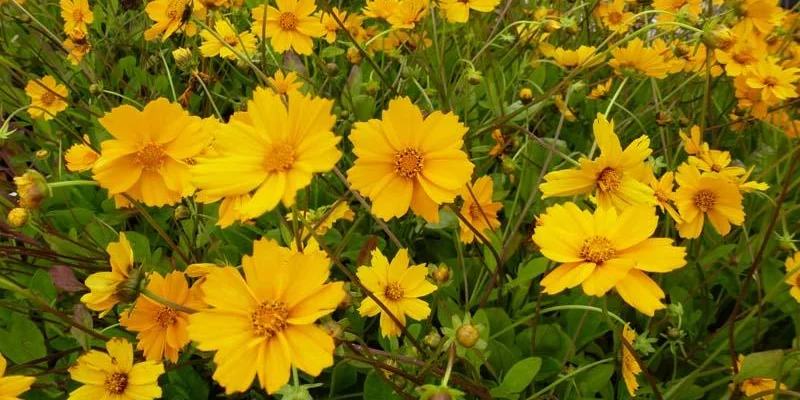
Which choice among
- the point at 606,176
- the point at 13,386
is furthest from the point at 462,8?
the point at 13,386

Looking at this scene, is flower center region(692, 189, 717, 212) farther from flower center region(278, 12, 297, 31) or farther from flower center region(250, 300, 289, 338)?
flower center region(278, 12, 297, 31)

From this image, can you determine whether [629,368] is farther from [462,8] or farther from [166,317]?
[462,8]

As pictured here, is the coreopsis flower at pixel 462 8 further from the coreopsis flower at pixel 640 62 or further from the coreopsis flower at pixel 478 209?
the coreopsis flower at pixel 478 209

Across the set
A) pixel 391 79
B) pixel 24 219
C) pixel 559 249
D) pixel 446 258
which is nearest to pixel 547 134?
pixel 391 79

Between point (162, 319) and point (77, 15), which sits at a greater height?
point (77, 15)

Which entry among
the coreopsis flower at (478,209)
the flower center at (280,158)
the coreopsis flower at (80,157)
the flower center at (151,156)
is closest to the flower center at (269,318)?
the flower center at (280,158)
